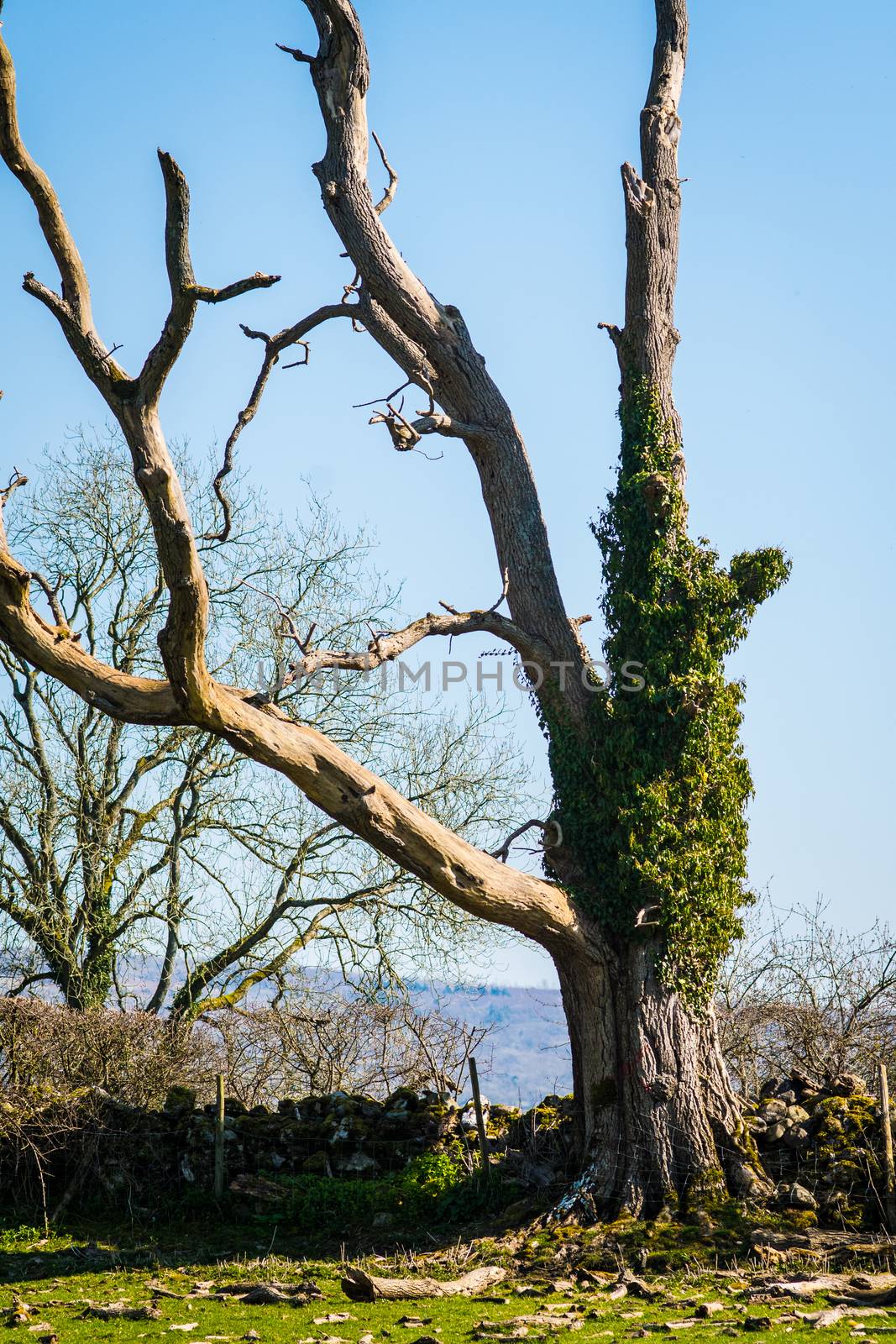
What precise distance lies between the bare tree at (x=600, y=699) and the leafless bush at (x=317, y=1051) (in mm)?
3674

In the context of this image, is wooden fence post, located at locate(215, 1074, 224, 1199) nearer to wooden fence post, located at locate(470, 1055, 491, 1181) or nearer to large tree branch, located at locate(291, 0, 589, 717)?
wooden fence post, located at locate(470, 1055, 491, 1181)

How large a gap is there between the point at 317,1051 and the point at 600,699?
642 centimetres

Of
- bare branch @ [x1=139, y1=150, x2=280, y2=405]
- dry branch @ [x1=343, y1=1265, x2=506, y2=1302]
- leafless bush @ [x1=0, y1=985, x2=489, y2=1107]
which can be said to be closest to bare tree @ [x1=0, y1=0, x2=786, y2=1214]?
bare branch @ [x1=139, y1=150, x2=280, y2=405]

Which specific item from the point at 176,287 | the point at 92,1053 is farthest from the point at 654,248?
the point at 92,1053

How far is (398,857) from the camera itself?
Answer: 10.6 m

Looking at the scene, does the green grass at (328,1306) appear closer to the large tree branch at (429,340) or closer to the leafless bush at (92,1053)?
the leafless bush at (92,1053)

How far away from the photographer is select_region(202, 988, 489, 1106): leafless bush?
14867 millimetres

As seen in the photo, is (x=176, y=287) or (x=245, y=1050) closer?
(x=176, y=287)

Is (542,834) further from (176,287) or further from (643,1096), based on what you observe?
(176,287)

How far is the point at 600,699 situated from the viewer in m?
12.3

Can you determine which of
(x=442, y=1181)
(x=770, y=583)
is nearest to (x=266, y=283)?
(x=770, y=583)

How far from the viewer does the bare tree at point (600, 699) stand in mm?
9773

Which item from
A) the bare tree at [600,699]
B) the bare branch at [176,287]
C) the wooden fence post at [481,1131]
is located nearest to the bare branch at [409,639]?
the bare tree at [600,699]

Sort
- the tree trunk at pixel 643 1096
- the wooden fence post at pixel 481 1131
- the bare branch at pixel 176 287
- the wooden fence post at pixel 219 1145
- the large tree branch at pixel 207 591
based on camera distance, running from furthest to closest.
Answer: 1. the wooden fence post at pixel 219 1145
2. the wooden fence post at pixel 481 1131
3. the tree trunk at pixel 643 1096
4. the large tree branch at pixel 207 591
5. the bare branch at pixel 176 287
